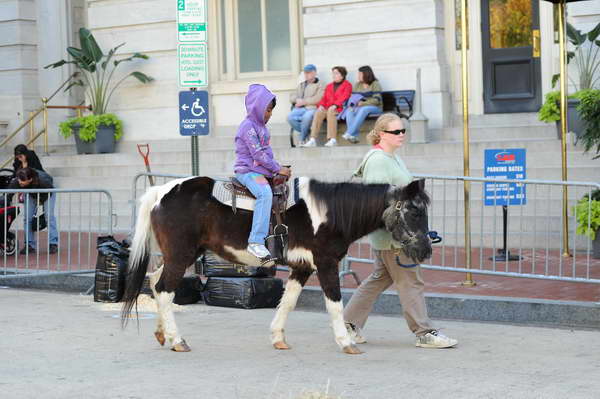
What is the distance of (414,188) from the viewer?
7.79 m

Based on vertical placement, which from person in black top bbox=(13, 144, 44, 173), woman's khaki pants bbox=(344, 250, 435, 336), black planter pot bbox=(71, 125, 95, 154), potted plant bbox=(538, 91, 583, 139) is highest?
potted plant bbox=(538, 91, 583, 139)

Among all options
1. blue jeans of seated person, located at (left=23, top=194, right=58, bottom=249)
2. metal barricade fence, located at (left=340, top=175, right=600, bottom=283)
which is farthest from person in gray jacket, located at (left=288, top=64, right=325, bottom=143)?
blue jeans of seated person, located at (left=23, top=194, right=58, bottom=249)

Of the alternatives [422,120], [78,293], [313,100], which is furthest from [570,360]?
[313,100]

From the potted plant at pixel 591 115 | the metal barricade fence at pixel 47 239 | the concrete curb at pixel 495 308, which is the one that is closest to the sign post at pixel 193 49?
the metal barricade fence at pixel 47 239

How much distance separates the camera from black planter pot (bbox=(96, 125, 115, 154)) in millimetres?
19484

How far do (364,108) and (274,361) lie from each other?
357 inches

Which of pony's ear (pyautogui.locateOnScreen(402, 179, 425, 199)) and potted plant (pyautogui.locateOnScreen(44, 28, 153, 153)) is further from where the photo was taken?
potted plant (pyautogui.locateOnScreen(44, 28, 153, 153))

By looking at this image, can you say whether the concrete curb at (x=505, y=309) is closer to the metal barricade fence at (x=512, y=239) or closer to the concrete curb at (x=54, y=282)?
the metal barricade fence at (x=512, y=239)

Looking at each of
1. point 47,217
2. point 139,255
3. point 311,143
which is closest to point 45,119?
point 311,143

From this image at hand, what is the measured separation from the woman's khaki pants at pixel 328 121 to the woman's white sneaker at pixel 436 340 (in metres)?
8.78

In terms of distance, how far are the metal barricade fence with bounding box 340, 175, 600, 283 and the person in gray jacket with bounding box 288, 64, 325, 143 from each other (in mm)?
3058

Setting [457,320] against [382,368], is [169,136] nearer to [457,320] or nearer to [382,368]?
[457,320]

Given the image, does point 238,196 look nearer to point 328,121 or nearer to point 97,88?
point 328,121

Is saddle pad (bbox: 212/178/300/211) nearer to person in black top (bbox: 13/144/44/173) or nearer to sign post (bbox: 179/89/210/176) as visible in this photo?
sign post (bbox: 179/89/210/176)
